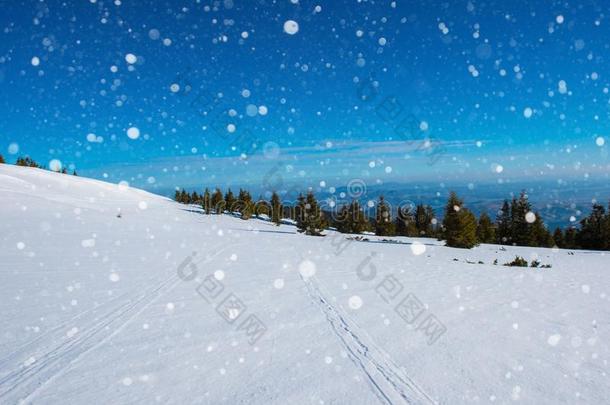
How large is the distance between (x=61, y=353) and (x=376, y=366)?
16.1ft

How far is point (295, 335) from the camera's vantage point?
21.9 ft

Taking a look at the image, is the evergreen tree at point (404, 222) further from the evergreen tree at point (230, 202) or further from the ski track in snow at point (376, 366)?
the ski track in snow at point (376, 366)

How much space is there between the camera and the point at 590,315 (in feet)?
27.6

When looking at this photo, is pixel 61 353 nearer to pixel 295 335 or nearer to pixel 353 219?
pixel 295 335

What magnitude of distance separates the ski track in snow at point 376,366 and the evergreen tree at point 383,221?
55.3 meters

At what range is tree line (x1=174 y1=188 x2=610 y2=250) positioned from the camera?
32875 millimetres

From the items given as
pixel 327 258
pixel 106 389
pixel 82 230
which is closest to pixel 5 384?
pixel 106 389

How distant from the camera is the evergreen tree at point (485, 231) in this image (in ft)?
168

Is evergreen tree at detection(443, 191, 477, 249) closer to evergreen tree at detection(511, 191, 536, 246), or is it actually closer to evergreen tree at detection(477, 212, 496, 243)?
evergreen tree at detection(477, 212, 496, 243)

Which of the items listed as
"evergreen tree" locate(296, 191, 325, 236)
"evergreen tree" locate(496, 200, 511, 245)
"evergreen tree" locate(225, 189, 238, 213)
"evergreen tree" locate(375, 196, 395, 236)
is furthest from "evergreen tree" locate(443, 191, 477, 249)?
"evergreen tree" locate(225, 189, 238, 213)

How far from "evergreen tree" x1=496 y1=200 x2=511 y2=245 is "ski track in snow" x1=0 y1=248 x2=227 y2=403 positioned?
57.2 metres

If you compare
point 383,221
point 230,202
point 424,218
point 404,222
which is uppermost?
point 230,202

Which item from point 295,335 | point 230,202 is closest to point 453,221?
Answer: point 295,335

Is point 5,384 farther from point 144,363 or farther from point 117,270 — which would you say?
point 117,270
